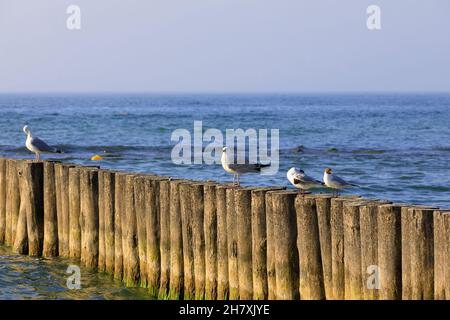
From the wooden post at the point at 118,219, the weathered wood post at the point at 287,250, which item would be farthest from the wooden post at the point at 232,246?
the wooden post at the point at 118,219

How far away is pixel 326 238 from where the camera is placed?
352 inches

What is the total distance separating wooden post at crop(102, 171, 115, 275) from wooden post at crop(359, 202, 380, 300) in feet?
13.7

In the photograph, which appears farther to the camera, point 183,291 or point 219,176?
point 219,176

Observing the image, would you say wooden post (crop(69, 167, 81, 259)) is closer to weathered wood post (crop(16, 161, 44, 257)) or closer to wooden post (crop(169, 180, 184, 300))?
weathered wood post (crop(16, 161, 44, 257))

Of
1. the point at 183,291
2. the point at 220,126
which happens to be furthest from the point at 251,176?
the point at 220,126

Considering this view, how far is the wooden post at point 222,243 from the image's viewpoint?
9.97 metres

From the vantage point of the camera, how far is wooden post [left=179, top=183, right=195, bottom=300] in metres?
10.4

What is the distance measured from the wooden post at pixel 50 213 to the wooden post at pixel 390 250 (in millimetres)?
5977

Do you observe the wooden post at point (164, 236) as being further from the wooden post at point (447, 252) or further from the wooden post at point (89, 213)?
the wooden post at point (447, 252)

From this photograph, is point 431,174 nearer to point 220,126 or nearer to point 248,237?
point 248,237

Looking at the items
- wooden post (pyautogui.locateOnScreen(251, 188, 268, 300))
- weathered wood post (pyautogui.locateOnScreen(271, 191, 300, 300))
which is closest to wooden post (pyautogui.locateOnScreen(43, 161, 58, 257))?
wooden post (pyautogui.locateOnScreen(251, 188, 268, 300))

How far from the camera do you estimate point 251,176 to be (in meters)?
22.4

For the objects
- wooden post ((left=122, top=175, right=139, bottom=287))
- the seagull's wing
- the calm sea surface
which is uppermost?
the seagull's wing
